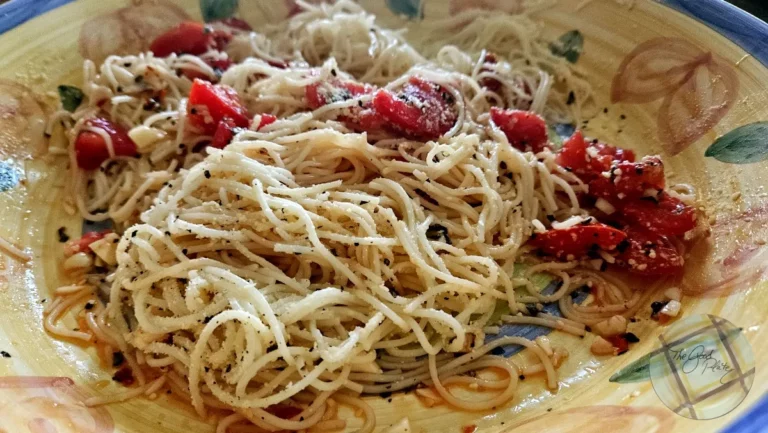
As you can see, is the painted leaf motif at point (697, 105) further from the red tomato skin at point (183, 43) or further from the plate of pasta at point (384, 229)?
the red tomato skin at point (183, 43)

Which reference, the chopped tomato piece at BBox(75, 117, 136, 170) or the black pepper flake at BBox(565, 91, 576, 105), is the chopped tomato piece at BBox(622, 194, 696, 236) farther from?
the chopped tomato piece at BBox(75, 117, 136, 170)

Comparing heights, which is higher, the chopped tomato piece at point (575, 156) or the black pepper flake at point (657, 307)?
the chopped tomato piece at point (575, 156)

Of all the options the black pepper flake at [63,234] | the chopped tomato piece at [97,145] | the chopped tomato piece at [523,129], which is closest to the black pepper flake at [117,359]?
the black pepper flake at [63,234]

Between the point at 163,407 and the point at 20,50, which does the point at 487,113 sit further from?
the point at 20,50

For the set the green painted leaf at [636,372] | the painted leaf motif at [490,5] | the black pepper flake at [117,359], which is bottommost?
the black pepper flake at [117,359]

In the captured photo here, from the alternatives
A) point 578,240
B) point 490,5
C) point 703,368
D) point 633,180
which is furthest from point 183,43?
point 703,368

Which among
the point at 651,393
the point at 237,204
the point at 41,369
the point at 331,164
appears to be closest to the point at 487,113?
the point at 331,164

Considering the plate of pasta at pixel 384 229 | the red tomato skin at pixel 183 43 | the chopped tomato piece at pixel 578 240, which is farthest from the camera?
the red tomato skin at pixel 183 43
